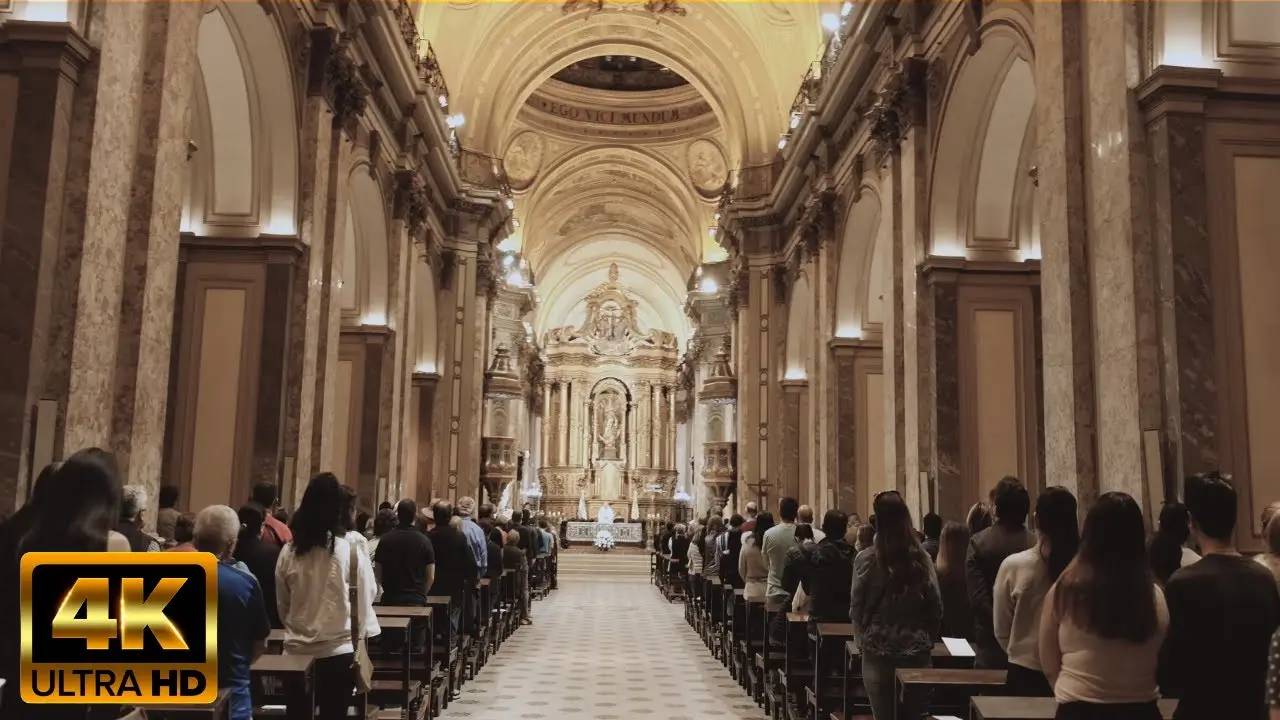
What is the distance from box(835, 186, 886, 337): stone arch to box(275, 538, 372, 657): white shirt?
11.1 meters

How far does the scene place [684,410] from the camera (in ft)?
A: 126

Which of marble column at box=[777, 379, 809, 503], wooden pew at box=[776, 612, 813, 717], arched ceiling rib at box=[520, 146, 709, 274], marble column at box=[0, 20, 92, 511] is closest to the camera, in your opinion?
marble column at box=[0, 20, 92, 511]

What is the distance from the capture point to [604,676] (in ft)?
30.3

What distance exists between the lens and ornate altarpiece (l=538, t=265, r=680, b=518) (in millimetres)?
38625

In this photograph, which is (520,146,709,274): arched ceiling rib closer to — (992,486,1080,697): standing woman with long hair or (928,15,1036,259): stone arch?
(928,15,1036,259): stone arch

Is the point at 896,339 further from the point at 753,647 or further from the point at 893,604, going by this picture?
the point at 893,604

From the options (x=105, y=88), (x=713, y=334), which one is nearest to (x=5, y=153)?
(x=105, y=88)

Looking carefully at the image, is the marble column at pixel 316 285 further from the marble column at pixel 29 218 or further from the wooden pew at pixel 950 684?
the wooden pew at pixel 950 684

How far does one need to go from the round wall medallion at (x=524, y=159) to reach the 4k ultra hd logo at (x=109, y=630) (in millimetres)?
26515

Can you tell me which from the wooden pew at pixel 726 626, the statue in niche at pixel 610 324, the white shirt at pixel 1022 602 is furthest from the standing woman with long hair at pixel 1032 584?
the statue in niche at pixel 610 324

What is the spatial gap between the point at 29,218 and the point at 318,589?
2990 millimetres

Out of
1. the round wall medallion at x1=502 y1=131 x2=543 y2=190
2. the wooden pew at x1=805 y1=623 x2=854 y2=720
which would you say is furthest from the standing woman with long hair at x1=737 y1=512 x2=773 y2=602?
the round wall medallion at x1=502 y1=131 x2=543 y2=190

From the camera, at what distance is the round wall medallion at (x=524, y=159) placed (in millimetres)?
28859

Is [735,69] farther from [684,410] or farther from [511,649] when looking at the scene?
[684,410]
